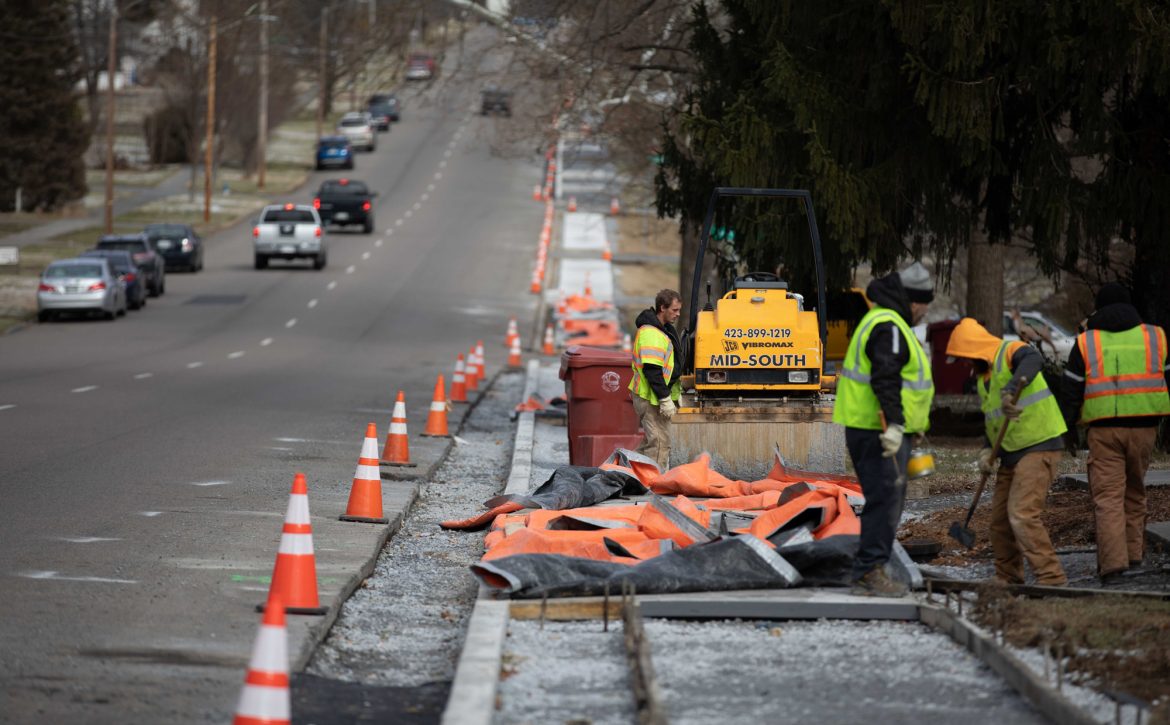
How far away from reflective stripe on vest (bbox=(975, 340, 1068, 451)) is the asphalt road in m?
4.11

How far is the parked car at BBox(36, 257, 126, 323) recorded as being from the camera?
38844 mm

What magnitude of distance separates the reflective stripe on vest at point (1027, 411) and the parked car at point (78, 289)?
3193 cm

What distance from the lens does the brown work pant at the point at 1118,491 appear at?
10.3m

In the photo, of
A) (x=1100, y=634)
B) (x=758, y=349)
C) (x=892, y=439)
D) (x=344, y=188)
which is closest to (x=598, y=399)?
(x=758, y=349)

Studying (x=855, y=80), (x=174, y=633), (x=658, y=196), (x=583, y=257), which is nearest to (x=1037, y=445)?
(x=174, y=633)

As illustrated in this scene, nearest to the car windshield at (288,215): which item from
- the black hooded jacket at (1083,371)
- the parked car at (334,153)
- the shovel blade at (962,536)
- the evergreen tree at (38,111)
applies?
the evergreen tree at (38,111)

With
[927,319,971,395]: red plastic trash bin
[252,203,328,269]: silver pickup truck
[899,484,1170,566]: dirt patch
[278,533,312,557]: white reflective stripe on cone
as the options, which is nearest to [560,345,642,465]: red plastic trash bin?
[899,484,1170,566]: dirt patch

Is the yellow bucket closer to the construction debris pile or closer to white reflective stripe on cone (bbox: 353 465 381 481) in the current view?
the construction debris pile

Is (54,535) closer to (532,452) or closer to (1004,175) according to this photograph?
(532,452)

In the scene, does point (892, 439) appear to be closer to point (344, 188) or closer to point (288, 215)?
point (288, 215)

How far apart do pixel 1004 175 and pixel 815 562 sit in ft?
32.1

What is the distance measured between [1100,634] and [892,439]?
5.01 ft

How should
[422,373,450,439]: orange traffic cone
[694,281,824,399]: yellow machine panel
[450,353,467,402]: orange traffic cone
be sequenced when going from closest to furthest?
[694,281,824,399]: yellow machine panel < [422,373,450,439]: orange traffic cone < [450,353,467,402]: orange traffic cone

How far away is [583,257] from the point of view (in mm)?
57812
